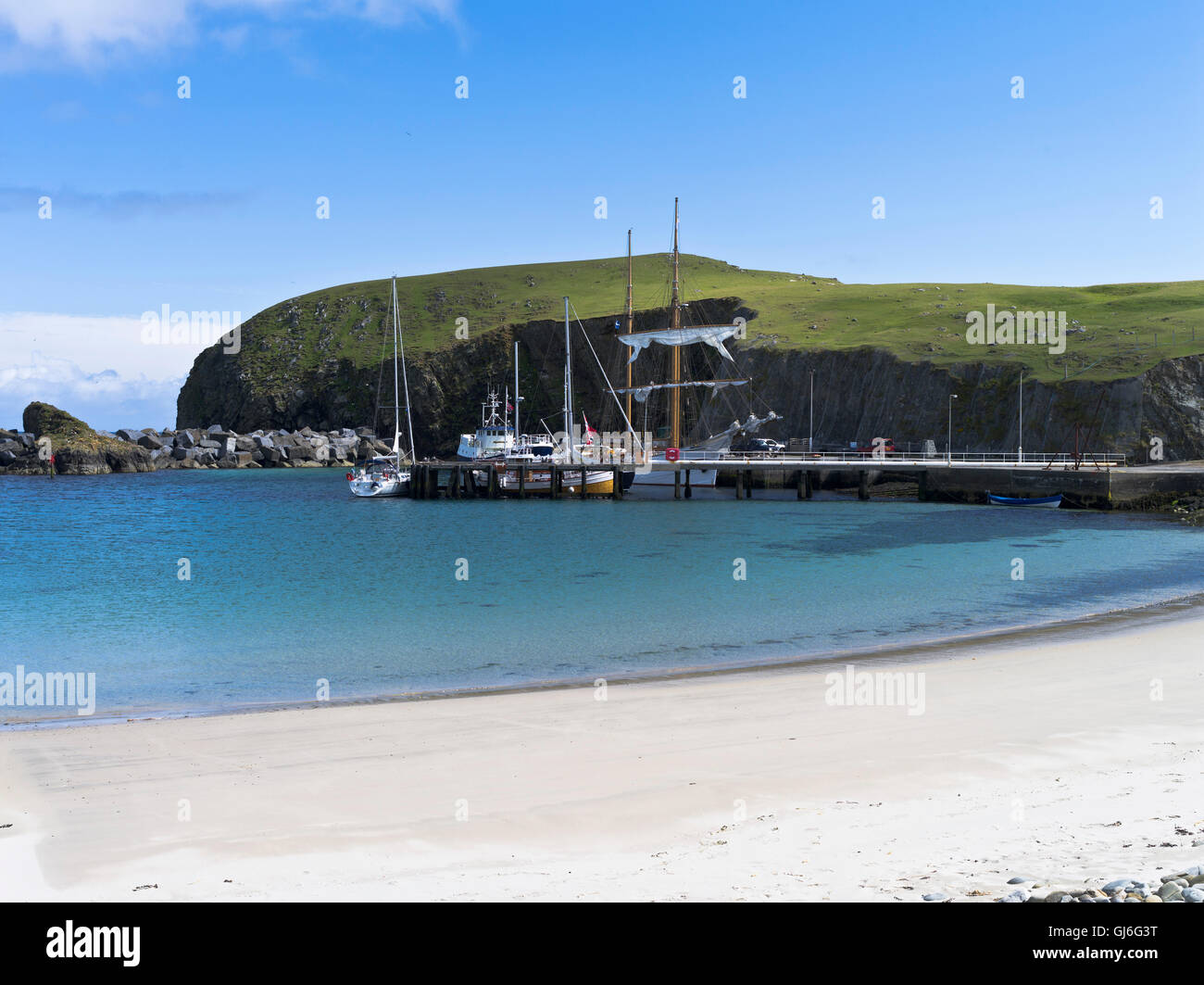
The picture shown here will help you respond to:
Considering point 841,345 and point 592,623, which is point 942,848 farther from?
point 841,345

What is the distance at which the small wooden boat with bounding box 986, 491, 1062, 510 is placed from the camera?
69062 mm

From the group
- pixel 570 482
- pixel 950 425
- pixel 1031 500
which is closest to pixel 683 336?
pixel 570 482

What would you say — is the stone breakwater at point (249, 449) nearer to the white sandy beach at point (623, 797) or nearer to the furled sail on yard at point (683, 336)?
the furled sail on yard at point (683, 336)

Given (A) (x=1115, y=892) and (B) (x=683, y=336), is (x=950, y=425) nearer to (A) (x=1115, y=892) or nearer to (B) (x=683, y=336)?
(B) (x=683, y=336)

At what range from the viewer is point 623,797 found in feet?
37.0

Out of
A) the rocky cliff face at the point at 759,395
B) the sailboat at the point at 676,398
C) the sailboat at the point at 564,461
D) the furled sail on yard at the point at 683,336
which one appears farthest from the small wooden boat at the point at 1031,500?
the furled sail on yard at the point at 683,336

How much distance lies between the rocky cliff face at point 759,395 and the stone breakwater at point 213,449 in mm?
7967

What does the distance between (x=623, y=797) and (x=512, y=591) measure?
22940 mm

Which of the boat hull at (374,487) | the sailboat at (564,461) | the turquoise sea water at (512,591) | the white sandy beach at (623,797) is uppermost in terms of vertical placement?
the sailboat at (564,461)

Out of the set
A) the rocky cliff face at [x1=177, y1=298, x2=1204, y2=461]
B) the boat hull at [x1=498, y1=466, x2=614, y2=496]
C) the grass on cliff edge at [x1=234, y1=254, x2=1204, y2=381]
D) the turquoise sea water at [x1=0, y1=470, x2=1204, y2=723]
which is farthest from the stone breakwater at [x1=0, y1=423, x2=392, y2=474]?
the turquoise sea water at [x1=0, y1=470, x2=1204, y2=723]

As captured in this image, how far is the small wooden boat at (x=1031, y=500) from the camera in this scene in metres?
Result: 69.1

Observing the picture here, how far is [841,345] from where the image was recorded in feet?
373

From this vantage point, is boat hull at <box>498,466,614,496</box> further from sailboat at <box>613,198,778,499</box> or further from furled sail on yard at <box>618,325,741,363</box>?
furled sail on yard at <box>618,325,741,363</box>
